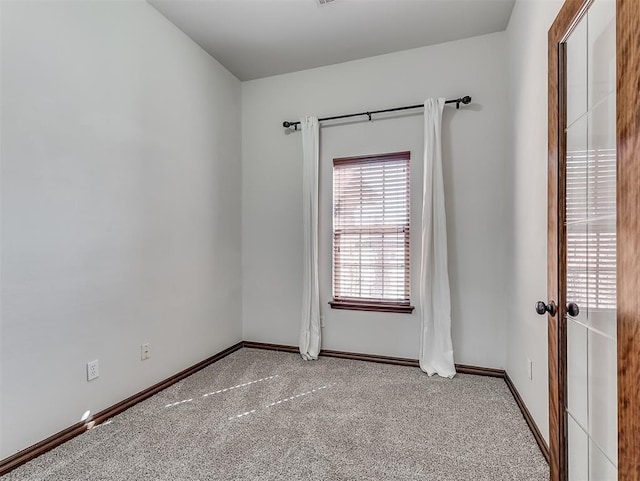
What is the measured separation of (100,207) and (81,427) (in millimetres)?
1299

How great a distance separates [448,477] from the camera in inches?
63.1

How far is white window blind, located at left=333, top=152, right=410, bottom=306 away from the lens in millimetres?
3117

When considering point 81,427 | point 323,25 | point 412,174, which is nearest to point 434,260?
point 412,174

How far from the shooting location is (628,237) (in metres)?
0.90

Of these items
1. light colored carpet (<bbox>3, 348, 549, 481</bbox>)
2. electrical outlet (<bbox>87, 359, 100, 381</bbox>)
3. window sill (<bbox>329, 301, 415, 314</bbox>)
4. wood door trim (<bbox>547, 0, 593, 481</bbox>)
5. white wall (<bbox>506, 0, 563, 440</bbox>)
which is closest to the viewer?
wood door trim (<bbox>547, 0, 593, 481</bbox>)

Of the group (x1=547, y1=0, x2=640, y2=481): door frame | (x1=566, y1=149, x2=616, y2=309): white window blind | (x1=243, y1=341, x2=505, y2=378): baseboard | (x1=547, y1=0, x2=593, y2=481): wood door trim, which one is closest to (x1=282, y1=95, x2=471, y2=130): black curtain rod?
(x1=547, y1=0, x2=593, y2=481): wood door trim

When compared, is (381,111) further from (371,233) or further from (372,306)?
(372,306)

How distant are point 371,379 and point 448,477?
1.15 metres

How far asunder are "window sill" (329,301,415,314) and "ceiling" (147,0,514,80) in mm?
2296

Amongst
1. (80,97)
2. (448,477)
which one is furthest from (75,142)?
(448,477)

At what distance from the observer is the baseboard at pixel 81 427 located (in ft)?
5.50

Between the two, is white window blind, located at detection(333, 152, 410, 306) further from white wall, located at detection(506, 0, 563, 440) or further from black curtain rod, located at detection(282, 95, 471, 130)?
white wall, located at detection(506, 0, 563, 440)

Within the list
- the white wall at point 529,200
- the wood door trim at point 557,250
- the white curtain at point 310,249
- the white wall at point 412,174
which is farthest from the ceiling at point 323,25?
the wood door trim at point 557,250

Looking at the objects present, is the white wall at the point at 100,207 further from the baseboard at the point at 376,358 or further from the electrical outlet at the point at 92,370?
the baseboard at the point at 376,358
